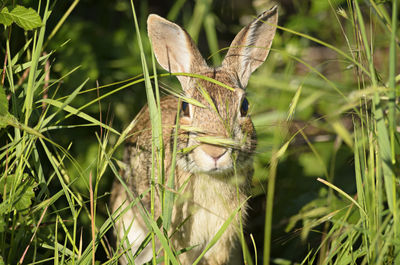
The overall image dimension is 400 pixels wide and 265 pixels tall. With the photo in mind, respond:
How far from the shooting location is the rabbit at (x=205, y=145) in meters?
2.54

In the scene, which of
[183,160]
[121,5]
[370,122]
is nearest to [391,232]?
[370,122]

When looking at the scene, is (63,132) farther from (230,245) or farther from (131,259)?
(131,259)

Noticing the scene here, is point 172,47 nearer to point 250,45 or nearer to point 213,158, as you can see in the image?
point 250,45

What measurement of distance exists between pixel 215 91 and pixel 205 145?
336mm

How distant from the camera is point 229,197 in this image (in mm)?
2918

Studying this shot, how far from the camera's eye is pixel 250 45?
293 cm

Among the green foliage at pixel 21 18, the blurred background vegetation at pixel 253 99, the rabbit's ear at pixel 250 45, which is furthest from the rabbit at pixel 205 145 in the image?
the green foliage at pixel 21 18

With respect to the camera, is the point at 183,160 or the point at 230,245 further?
the point at 230,245

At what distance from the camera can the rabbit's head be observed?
2445 millimetres

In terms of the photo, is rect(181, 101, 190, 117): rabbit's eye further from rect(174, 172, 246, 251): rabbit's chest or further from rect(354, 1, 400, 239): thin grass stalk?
rect(354, 1, 400, 239): thin grass stalk

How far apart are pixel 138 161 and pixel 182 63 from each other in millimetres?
615

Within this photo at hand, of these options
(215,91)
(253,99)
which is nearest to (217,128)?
(215,91)

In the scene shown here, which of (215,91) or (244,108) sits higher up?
(215,91)

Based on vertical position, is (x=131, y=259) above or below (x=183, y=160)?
below
